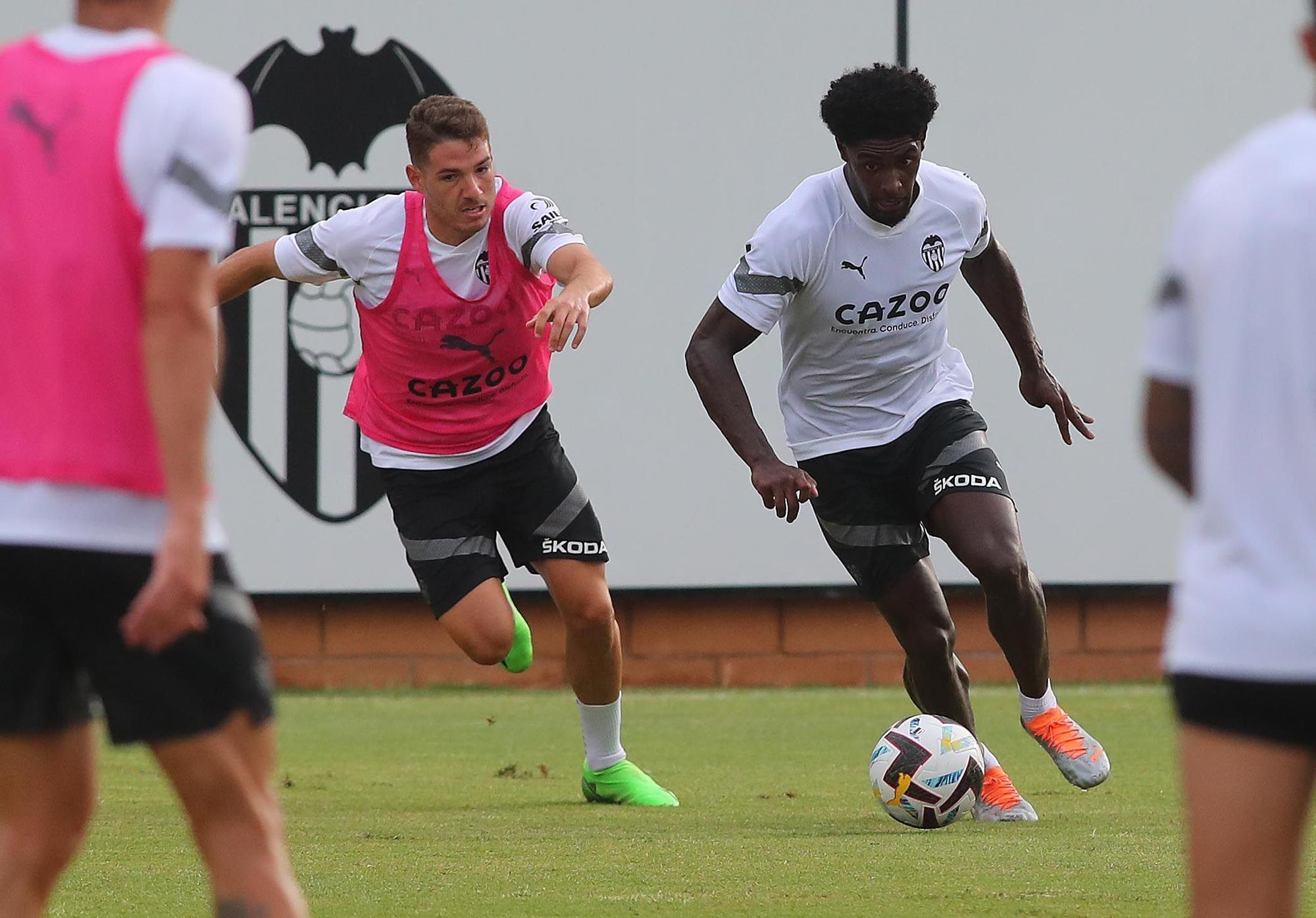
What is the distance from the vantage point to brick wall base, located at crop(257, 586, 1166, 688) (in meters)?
12.0

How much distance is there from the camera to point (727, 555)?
11.9 m

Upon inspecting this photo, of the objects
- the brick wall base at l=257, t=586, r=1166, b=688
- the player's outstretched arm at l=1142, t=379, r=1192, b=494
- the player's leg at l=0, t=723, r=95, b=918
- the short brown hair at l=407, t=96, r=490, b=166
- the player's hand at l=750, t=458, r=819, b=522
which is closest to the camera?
the player's outstretched arm at l=1142, t=379, r=1192, b=494

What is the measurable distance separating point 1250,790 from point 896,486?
4220mm

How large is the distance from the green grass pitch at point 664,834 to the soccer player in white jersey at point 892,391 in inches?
21.8

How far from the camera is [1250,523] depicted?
7.17ft

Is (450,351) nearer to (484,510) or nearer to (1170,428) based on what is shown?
(484,510)

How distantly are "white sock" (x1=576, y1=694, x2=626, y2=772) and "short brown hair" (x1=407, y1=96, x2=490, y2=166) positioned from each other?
1939 mm

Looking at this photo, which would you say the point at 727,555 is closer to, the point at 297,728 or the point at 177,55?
the point at 297,728

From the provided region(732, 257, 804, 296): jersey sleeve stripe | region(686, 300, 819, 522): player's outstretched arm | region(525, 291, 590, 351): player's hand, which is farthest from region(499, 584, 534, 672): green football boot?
region(525, 291, 590, 351): player's hand

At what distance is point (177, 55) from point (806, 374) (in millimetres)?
4017

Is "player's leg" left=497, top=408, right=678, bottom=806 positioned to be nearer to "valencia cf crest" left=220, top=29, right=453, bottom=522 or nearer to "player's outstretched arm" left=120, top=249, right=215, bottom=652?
"player's outstretched arm" left=120, top=249, right=215, bottom=652

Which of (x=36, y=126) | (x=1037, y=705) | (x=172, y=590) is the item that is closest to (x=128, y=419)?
(x=172, y=590)

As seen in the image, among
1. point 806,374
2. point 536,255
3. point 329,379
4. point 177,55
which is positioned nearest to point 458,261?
A: point 536,255

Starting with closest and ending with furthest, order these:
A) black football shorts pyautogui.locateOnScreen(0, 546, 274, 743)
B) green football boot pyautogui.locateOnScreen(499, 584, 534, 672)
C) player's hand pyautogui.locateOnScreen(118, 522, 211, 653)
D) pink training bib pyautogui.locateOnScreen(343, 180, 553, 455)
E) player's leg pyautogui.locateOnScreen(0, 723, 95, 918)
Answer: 1. player's hand pyautogui.locateOnScreen(118, 522, 211, 653)
2. black football shorts pyautogui.locateOnScreen(0, 546, 274, 743)
3. player's leg pyautogui.locateOnScreen(0, 723, 95, 918)
4. pink training bib pyautogui.locateOnScreen(343, 180, 553, 455)
5. green football boot pyautogui.locateOnScreen(499, 584, 534, 672)
